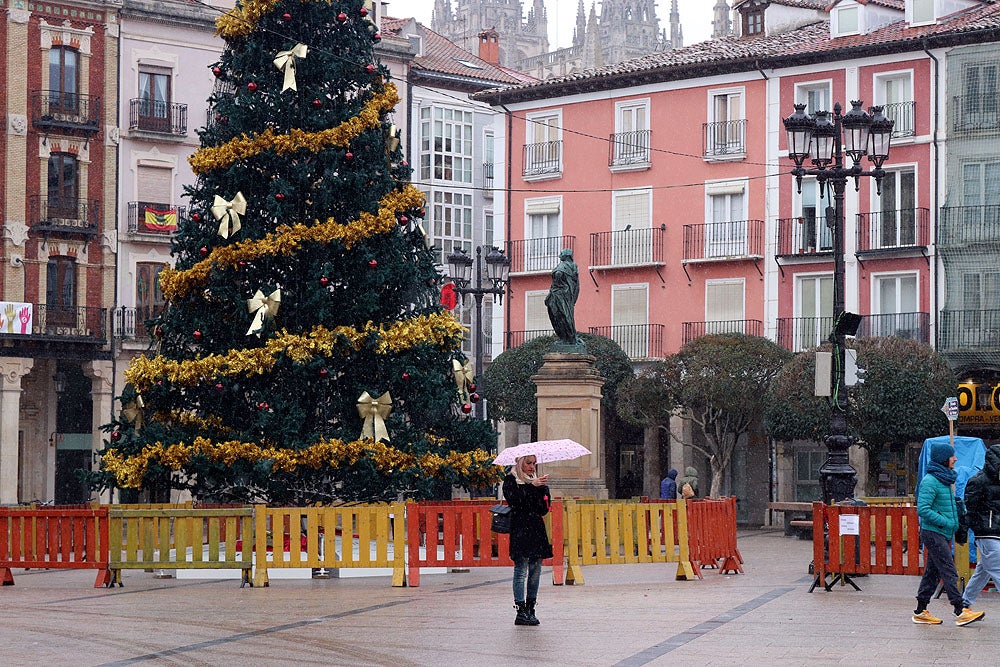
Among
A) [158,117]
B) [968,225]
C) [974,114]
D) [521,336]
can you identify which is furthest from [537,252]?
[974,114]

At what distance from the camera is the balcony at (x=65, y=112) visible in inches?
1941

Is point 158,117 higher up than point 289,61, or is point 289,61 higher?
point 158,117

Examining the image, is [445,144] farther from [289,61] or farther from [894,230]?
[289,61]

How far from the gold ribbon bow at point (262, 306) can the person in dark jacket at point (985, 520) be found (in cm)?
1058

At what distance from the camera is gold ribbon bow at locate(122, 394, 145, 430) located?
77.6ft

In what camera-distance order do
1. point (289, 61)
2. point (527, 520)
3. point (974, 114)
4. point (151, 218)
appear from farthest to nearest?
point (151, 218) → point (974, 114) → point (289, 61) → point (527, 520)

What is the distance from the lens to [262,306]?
23.4m

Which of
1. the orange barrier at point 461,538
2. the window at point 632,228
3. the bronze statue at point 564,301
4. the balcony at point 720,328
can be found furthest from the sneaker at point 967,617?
the window at point 632,228

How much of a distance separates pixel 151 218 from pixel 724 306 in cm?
1693

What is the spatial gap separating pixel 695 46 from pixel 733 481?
45.6 ft

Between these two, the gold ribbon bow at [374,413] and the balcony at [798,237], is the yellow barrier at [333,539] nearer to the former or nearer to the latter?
the gold ribbon bow at [374,413]

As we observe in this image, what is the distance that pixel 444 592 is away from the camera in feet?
64.6

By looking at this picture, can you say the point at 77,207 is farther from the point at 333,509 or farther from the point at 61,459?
the point at 333,509

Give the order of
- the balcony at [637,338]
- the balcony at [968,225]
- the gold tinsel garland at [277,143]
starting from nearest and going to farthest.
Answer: the gold tinsel garland at [277,143]
the balcony at [968,225]
the balcony at [637,338]
